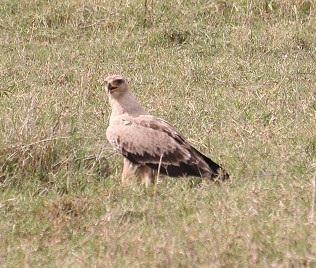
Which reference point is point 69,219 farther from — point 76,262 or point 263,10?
point 263,10

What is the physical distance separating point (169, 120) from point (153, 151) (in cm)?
159

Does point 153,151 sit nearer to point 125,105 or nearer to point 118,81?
point 125,105

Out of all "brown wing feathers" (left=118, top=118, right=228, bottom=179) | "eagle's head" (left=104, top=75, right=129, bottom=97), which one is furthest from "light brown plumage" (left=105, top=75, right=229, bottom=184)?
"eagle's head" (left=104, top=75, right=129, bottom=97)

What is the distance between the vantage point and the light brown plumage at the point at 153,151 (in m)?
7.25

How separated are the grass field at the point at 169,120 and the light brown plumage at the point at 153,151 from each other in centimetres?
14

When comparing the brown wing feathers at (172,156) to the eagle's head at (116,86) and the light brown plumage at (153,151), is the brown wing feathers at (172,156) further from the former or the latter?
the eagle's head at (116,86)

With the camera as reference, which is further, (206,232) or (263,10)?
(263,10)

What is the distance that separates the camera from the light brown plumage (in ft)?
23.8

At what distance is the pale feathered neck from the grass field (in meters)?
0.30

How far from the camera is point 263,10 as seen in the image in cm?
1211

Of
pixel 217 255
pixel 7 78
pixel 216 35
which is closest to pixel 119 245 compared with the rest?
pixel 217 255

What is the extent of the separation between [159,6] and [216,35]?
0.84 meters

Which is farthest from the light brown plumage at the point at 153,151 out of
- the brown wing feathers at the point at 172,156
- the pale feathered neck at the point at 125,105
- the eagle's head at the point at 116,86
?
the eagle's head at the point at 116,86

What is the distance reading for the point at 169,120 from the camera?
9.00 metres
